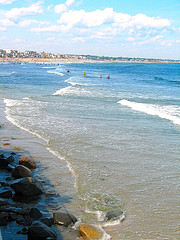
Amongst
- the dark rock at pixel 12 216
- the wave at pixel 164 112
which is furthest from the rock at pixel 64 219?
the wave at pixel 164 112

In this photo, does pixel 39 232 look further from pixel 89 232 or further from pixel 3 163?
pixel 3 163

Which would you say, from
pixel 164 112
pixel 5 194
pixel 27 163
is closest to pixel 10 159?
pixel 27 163

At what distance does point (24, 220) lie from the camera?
662 centimetres

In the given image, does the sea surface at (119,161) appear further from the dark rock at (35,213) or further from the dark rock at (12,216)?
the dark rock at (12,216)

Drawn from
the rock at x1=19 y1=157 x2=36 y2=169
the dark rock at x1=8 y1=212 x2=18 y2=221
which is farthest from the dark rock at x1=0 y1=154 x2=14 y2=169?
the dark rock at x1=8 y1=212 x2=18 y2=221

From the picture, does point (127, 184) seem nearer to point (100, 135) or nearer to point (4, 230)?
point (4, 230)

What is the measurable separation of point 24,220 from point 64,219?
36.0 inches

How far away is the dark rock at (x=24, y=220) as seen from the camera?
653 centimetres

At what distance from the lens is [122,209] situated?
7488 millimetres

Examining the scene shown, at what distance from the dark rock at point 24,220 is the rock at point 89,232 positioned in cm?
119

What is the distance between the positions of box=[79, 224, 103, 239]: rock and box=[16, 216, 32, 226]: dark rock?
119 centimetres

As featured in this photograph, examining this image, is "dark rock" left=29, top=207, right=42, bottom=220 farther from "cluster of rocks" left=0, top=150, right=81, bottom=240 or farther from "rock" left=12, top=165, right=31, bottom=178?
"rock" left=12, top=165, right=31, bottom=178

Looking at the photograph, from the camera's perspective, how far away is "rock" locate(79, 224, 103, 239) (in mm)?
6234

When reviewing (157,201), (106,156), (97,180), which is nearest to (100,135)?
(106,156)
